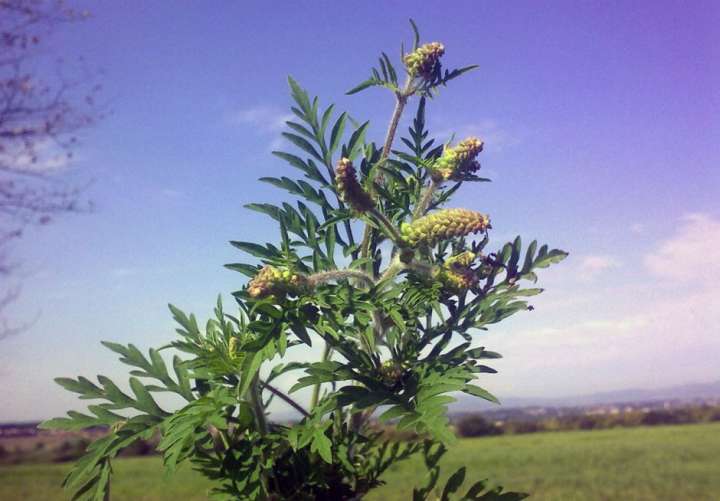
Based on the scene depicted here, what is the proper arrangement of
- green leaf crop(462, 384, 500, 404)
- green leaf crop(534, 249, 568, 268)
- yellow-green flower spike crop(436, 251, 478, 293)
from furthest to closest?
green leaf crop(534, 249, 568, 268), yellow-green flower spike crop(436, 251, 478, 293), green leaf crop(462, 384, 500, 404)

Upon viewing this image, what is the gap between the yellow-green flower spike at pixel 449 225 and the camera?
1.79 feet

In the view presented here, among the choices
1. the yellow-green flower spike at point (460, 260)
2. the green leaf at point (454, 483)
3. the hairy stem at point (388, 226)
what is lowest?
the green leaf at point (454, 483)

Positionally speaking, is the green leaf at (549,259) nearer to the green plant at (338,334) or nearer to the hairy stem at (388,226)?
the green plant at (338,334)

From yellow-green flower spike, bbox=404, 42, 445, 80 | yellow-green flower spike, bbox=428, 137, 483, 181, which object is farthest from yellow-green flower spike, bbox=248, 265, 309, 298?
yellow-green flower spike, bbox=404, 42, 445, 80

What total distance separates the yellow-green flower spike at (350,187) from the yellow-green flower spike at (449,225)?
0.06m

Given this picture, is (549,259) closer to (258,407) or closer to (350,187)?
(350,187)

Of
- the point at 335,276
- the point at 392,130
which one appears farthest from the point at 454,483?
the point at 392,130

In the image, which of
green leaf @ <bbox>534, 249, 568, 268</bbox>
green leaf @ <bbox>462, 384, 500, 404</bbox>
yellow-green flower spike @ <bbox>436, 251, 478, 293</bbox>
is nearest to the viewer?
green leaf @ <bbox>462, 384, 500, 404</bbox>

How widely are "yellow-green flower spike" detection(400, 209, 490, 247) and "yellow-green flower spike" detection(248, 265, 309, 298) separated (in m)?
0.13

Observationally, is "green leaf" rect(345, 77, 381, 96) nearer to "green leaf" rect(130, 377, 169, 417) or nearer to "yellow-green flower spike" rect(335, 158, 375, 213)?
"yellow-green flower spike" rect(335, 158, 375, 213)

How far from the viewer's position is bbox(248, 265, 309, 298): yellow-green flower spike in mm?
527

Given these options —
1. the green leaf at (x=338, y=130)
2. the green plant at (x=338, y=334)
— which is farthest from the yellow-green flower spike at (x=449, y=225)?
the green leaf at (x=338, y=130)

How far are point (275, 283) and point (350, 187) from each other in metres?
0.12

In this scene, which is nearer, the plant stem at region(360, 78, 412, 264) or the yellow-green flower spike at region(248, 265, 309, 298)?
the yellow-green flower spike at region(248, 265, 309, 298)
